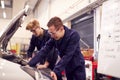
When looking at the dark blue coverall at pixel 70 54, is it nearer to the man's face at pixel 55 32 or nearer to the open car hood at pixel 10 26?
the man's face at pixel 55 32

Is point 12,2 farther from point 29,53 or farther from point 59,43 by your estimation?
point 59,43

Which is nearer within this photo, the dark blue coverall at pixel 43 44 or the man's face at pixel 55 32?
the man's face at pixel 55 32

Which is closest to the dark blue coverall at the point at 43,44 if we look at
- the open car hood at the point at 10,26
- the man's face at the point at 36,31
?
the man's face at the point at 36,31

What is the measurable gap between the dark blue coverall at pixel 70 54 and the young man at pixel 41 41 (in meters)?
0.25

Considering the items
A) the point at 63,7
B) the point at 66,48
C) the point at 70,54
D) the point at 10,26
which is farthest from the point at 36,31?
the point at 63,7

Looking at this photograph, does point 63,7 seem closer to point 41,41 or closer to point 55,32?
point 41,41

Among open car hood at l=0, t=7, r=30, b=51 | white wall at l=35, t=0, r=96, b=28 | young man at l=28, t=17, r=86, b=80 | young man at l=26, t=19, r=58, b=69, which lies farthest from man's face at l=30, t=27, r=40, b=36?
white wall at l=35, t=0, r=96, b=28

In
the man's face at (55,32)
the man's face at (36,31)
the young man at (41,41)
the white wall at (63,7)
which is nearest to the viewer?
the man's face at (55,32)

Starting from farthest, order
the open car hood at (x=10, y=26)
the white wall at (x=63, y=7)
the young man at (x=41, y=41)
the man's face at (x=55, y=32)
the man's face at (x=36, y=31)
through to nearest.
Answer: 1. the white wall at (x=63, y=7)
2. the man's face at (x=36, y=31)
3. the young man at (x=41, y=41)
4. the man's face at (x=55, y=32)
5. the open car hood at (x=10, y=26)

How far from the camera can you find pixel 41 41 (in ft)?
10.7

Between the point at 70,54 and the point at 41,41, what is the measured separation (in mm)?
1112

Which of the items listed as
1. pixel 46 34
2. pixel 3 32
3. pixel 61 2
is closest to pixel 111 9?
pixel 46 34

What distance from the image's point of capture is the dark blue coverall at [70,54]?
2.25 meters

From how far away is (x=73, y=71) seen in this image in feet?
7.99
